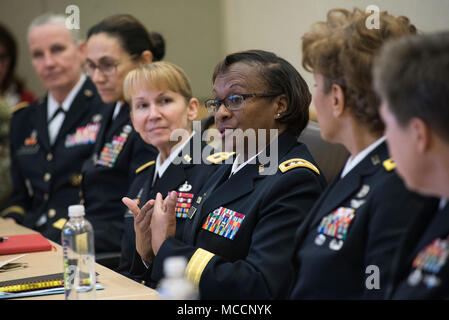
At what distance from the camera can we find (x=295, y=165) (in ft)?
7.00

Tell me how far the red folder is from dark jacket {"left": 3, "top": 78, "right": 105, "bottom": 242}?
57 cm

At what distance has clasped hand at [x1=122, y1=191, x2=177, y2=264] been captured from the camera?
2322 mm

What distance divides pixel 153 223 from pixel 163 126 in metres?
0.54

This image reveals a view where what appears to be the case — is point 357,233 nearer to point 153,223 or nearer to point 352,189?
point 352,189

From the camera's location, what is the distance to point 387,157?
5.74 ft

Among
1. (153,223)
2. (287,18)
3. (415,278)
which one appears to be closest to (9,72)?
(287,18)

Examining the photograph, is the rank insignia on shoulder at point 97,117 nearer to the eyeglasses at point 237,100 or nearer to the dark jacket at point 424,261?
the eyeglasses at point 237,100

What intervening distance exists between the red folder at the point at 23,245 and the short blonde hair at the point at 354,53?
1.49 metres

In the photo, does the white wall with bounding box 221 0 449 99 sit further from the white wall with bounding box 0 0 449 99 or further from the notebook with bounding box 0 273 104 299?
the notebook with bounding box 0 273 104 299

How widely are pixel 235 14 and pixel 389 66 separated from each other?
106 inches

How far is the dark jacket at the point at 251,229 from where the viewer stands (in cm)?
201

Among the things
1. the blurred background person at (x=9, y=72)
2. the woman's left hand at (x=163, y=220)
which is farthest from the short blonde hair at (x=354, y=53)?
the blurred background person at (x=9, y=72)

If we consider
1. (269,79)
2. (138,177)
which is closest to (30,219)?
(138,177)
